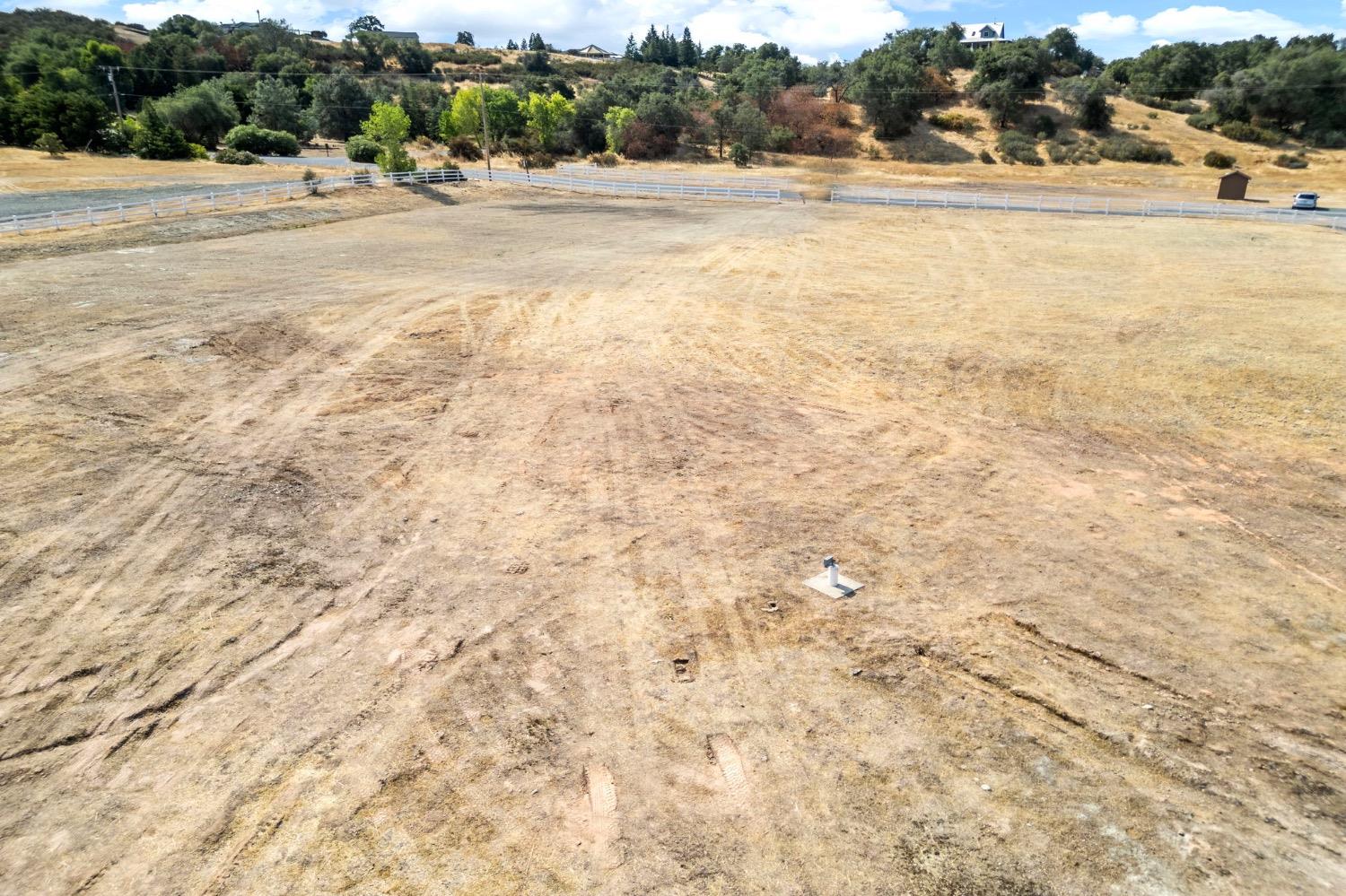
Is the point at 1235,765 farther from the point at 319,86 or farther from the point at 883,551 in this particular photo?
the point at 319,86

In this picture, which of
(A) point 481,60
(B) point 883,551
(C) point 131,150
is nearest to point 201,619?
(B) point 883,551

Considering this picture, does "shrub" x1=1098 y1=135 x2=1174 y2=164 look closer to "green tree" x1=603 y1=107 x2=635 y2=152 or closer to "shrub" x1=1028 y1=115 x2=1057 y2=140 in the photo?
"shrub" x1=1028 y1=115 x2=1057 y2=140

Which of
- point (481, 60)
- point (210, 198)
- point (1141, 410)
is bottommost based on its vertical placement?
point (1141, 410)

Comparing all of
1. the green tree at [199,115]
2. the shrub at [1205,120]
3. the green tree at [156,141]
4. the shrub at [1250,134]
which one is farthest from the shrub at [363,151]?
the shrub at [1250,134]

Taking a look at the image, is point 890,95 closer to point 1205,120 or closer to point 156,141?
point 1205,120

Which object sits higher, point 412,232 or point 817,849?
point 412,232

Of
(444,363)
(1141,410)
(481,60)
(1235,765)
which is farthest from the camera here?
(481,60)
